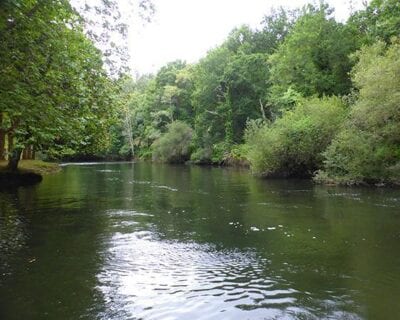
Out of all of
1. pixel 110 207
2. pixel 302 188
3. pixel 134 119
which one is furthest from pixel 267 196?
pixel 134 119

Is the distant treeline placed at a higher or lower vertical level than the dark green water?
higher

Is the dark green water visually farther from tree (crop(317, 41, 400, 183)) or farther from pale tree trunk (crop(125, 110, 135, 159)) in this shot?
pale tree trunk (crop(125, 110, 135, 159))

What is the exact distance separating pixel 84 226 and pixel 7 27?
26.4 feet

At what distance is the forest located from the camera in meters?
10.7

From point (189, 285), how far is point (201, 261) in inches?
69.7

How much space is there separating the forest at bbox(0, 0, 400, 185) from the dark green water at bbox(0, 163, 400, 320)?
379 centimetres

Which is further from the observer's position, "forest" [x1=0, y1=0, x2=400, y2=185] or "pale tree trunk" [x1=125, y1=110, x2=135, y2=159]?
"pale tree trunk" [x1=125, y1=110, x2=135, y2=159]

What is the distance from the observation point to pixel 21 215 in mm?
16875

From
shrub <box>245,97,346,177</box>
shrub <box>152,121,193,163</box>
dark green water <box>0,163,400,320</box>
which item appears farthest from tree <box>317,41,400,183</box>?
shrub <box>152,121,193,163</box>

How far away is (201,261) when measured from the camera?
1045cm

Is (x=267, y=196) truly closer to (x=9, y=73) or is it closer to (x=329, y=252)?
(x=329, y=252)

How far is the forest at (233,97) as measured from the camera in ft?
35.2

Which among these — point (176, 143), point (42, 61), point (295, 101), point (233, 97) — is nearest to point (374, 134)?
point (295, 101)

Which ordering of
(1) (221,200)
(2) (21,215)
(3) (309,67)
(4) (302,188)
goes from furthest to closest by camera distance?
1. (3) (309,67)
2. (4) (302,188)
3. (1) (221,200)
4. (2) (21,215)
